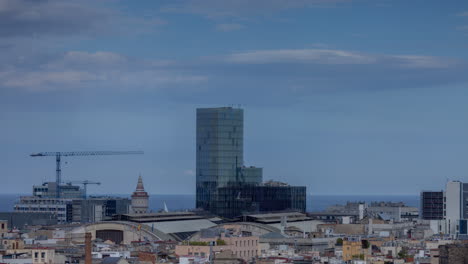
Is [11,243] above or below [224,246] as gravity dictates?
above

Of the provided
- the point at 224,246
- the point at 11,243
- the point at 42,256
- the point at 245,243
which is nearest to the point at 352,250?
the point at 224,246

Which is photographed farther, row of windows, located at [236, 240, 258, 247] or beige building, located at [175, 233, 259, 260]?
row of windows, located at [236, 240, 258, 247]

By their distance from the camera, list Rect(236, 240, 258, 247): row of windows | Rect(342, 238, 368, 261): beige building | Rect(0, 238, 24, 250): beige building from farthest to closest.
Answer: Rect(236, 240, 258, 247): row of windows → Rect(342, 238, 368, 261): beige building → Rect(0, 238, 24, 250): beige building

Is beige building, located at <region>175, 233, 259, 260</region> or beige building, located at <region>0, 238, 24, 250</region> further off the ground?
beige building, located at <region>0, 238, 24, 250</region>

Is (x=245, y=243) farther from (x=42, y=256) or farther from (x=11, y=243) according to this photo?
(x=42, y=256)

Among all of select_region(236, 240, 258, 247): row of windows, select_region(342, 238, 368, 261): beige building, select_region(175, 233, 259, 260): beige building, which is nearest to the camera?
select_region(175, 233, 259, 260): beige building

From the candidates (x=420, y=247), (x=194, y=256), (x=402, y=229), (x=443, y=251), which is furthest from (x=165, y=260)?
(x=402, y=229)

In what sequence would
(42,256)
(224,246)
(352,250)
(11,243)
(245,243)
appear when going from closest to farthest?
(42,256), (11,243), (352,250), (224,246), (245,243)

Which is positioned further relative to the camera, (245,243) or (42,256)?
(245,243)

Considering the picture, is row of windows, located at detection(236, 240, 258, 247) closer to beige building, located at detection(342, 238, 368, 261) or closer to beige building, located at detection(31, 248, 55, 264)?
beige building, located at detection(342, 238, 368, 261)

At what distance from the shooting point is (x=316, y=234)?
550 feet

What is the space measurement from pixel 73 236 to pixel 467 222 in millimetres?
64217

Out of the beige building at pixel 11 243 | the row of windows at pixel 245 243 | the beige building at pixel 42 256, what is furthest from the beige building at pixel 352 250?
the beige building at pixel 42 256

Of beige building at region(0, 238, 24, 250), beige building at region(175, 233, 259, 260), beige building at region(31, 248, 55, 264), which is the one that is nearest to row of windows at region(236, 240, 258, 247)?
beige building at region(175, 233, 259, 260)
